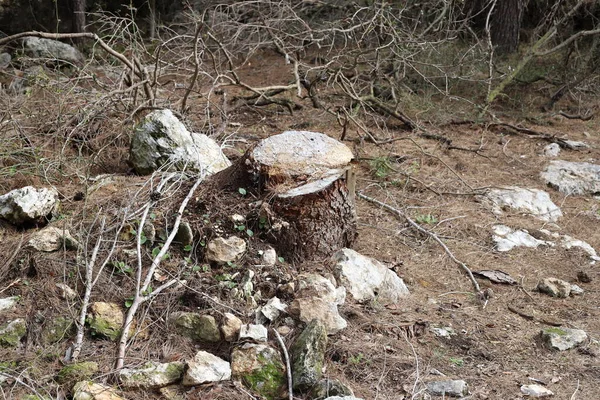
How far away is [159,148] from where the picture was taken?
15.0ft

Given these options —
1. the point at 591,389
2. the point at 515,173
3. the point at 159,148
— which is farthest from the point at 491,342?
the point at 515,173

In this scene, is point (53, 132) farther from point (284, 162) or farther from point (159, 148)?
point (284, 162)

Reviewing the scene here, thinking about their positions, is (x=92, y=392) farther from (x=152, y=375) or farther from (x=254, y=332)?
(x=254, y=332)

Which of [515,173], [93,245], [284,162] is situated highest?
[284,162]

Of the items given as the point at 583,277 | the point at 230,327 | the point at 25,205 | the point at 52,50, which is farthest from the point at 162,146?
the point at 52,50

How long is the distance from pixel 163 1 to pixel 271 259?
7976 mm

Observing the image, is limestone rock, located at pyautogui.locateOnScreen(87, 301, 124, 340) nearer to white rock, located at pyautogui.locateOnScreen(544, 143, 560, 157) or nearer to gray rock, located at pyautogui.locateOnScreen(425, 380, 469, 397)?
gray rock, located at pyautogui.locateOnScreen(425, 380, 469, 397)

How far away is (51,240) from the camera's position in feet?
11.9

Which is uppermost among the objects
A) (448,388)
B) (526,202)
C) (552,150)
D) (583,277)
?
(448,388)

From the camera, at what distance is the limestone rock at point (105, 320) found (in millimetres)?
3166

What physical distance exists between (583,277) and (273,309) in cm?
219

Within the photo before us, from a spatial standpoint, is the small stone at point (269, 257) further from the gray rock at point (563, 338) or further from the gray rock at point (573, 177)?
the gray rock at point (573, 177)

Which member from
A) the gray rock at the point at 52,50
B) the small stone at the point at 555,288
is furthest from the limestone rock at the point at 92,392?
the gray rock at the point at 52,50

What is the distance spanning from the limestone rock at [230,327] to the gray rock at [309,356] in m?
0.27
